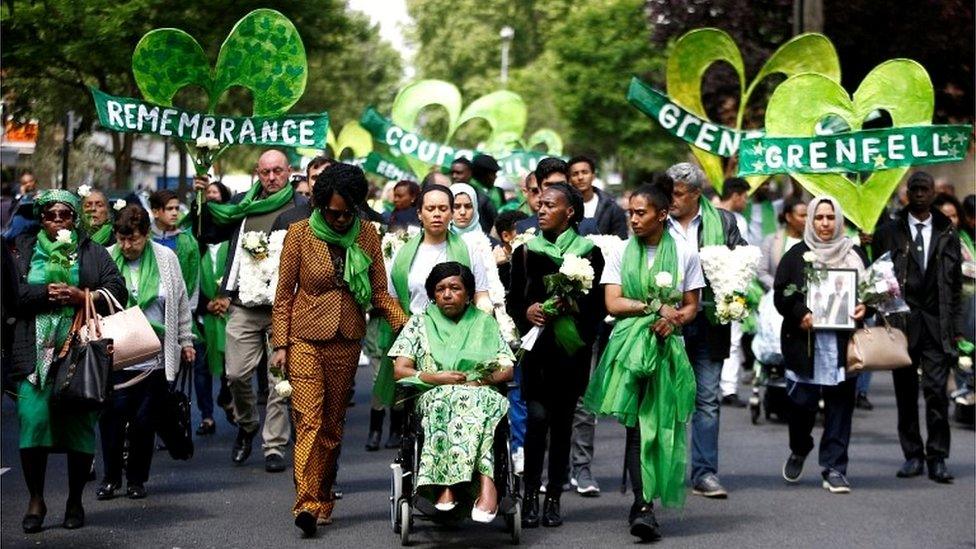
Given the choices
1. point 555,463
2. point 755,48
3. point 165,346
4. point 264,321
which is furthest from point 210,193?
point 755,48

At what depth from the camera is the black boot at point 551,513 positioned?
34.1 ft

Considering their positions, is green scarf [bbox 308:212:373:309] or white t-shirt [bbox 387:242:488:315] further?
white t-shirt [bbox 387:242:488:315]

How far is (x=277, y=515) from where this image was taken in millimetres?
10664

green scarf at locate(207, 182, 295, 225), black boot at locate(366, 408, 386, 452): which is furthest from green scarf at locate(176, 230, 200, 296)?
black boot at locate(366, 408, 386, 452)

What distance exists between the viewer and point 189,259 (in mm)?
12750

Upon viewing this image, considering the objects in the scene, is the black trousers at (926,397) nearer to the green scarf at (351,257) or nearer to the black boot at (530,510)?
the black boot at (530,510)

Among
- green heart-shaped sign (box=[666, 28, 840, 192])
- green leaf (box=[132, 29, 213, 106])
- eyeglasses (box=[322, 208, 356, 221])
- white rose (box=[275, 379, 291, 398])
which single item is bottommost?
white rose (box=[275, 379, 291, 398])

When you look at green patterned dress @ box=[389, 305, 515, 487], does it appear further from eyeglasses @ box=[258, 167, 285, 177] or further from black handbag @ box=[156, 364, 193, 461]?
eyeglasses @ box=[258, 167, 285, 177]

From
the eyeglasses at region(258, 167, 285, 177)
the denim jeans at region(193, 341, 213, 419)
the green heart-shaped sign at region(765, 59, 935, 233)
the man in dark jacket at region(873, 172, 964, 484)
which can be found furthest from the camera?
the denim jeans at region(193, 341, 213, 419)

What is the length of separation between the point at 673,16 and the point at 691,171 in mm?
19256

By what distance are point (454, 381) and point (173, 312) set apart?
238 cm

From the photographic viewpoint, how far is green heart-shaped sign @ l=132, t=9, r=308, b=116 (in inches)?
514

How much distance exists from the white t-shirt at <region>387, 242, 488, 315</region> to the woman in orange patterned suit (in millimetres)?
731

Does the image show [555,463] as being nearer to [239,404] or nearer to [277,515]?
[277,515]
